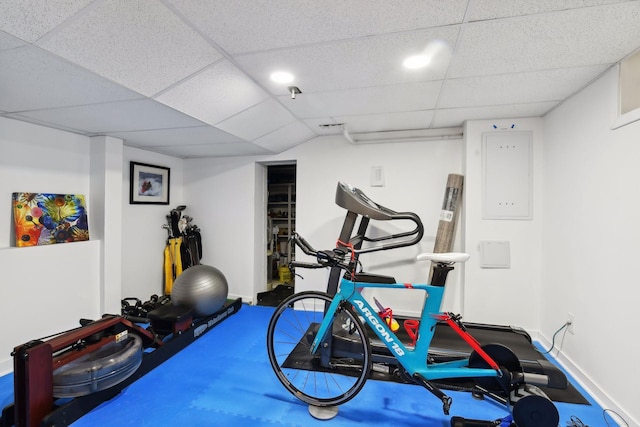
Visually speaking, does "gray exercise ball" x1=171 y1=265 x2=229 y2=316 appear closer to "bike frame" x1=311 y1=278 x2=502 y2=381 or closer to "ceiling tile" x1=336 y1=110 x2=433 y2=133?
"bike frame" x1=311 y1=278 x2=502 y2=381

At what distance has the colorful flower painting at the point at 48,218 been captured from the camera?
2.37 m

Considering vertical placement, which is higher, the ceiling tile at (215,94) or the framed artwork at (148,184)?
the ceiling tile at (215,94)

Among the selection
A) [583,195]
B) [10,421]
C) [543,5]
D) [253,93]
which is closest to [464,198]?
[583,195]

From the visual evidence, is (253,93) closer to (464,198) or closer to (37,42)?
(37,42)

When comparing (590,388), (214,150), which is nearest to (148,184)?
(214,150)

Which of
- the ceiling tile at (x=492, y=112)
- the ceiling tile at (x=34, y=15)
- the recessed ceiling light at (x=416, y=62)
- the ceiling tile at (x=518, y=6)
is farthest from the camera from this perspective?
the ceiling tile at (x=492, y=112)

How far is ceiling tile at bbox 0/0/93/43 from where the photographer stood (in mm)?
1177

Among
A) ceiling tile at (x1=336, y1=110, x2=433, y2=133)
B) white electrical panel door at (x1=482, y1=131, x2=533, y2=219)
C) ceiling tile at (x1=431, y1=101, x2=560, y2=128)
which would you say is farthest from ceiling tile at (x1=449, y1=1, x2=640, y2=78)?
white electrical panel door at (x1=482, y1=131, x2=533, y2=219)

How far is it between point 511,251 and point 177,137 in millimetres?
3722

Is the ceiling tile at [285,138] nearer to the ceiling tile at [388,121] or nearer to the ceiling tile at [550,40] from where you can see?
the ceiling tile at [388,121]

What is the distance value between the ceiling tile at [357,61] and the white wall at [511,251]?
1.32 metres

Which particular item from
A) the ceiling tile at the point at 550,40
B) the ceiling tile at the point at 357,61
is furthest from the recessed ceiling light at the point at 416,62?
the ceiling tile at the point at 550,40

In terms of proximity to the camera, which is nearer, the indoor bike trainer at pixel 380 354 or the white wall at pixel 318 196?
the indoor bike trainer at pixel 380 354

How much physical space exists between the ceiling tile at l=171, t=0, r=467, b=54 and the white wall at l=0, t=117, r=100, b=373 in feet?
7.30
